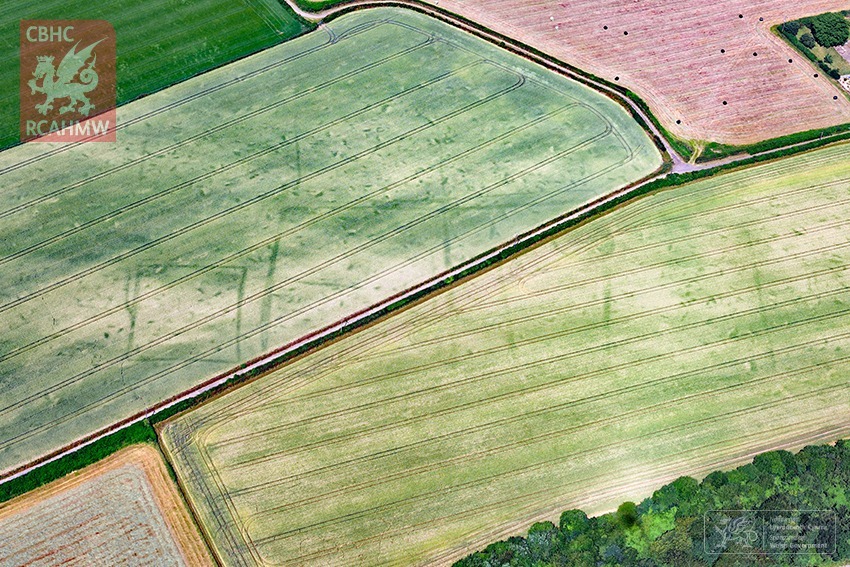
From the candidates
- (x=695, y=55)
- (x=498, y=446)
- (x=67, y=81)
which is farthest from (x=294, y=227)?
(x=695, y=55)

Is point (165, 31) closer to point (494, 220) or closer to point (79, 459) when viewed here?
point (494, 220)

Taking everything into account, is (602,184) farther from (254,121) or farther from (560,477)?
(254,121)

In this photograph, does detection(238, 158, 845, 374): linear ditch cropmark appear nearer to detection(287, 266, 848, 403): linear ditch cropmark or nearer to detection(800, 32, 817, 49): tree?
detection(287, 266, 848, 403): linear ditch cropmark

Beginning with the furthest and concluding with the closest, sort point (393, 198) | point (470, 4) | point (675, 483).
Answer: point (470, 4)
point (393, 198)
point (675, 483)

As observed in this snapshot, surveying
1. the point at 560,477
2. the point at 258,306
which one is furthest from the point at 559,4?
the point at 560,477

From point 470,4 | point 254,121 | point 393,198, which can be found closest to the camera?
point 393,198

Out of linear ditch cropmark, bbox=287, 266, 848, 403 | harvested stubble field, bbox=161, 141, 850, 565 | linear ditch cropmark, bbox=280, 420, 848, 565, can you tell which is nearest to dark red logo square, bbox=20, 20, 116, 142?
harvested stubble field, bbox=161, 141, 850, 565
